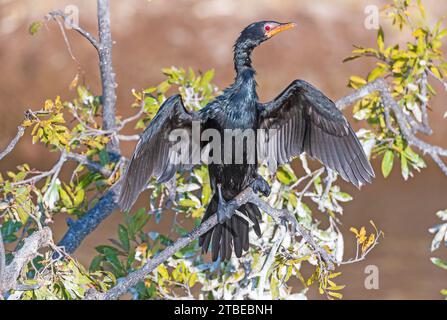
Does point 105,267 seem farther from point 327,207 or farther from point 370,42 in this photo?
point 370,42

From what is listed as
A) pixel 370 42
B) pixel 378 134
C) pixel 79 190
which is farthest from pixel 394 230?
pixel 79 190

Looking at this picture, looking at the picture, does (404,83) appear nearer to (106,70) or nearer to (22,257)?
(106,70)

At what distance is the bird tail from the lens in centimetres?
431

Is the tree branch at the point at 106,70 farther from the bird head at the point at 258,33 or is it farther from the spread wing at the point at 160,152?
the bird head at the point at 258,33

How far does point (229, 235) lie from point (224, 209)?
0.27 meters

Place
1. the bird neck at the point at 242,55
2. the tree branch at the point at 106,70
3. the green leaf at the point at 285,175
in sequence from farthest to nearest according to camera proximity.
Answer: the tree branch at the point at 106,70, the green leaf at the point at 285,175, the bird neck at the point at 242,55

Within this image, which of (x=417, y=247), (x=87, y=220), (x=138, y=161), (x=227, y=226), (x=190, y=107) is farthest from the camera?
(x=417, y=247)

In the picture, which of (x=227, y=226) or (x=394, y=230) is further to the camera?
(x=394, y=230)

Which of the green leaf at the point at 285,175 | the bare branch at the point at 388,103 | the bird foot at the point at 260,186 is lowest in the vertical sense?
the bird foot at the point at 260,186

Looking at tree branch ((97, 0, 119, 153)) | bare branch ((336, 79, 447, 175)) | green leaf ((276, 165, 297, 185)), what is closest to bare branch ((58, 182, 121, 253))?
tree branch ((97, 0, 119, 153))

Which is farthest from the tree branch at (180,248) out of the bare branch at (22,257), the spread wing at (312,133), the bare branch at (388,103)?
the bare branch at (388,103)

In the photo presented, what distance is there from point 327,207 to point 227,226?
74 cm

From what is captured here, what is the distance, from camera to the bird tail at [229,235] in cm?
431

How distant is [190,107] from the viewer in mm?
5082
